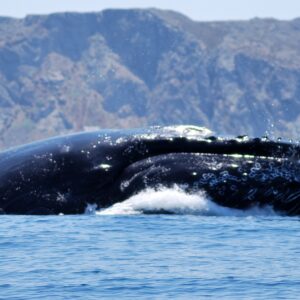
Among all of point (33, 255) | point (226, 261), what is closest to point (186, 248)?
point (226, 261)

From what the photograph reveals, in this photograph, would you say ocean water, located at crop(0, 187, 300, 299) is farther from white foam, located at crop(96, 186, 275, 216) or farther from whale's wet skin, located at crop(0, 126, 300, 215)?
whale's wet skin, located at crop(0, 126, 300, 215)

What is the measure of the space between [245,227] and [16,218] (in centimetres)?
465

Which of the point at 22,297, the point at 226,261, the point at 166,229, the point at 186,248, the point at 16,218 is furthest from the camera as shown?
the point at 16,218

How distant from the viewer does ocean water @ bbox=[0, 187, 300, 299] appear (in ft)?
43.5

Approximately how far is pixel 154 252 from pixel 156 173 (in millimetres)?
4598

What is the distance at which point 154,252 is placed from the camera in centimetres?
1584

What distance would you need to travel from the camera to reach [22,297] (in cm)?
1283

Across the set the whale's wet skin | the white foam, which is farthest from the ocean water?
the whale's wet skin

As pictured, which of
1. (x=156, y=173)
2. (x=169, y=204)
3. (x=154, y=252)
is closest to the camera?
(x=154, y=252)

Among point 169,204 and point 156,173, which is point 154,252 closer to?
point 169,204

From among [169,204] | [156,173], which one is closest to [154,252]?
[169,204]

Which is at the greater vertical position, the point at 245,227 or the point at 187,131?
the point at 187,131

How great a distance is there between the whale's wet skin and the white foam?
0.10 metres

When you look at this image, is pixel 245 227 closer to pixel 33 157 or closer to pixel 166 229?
pixel 166 229
